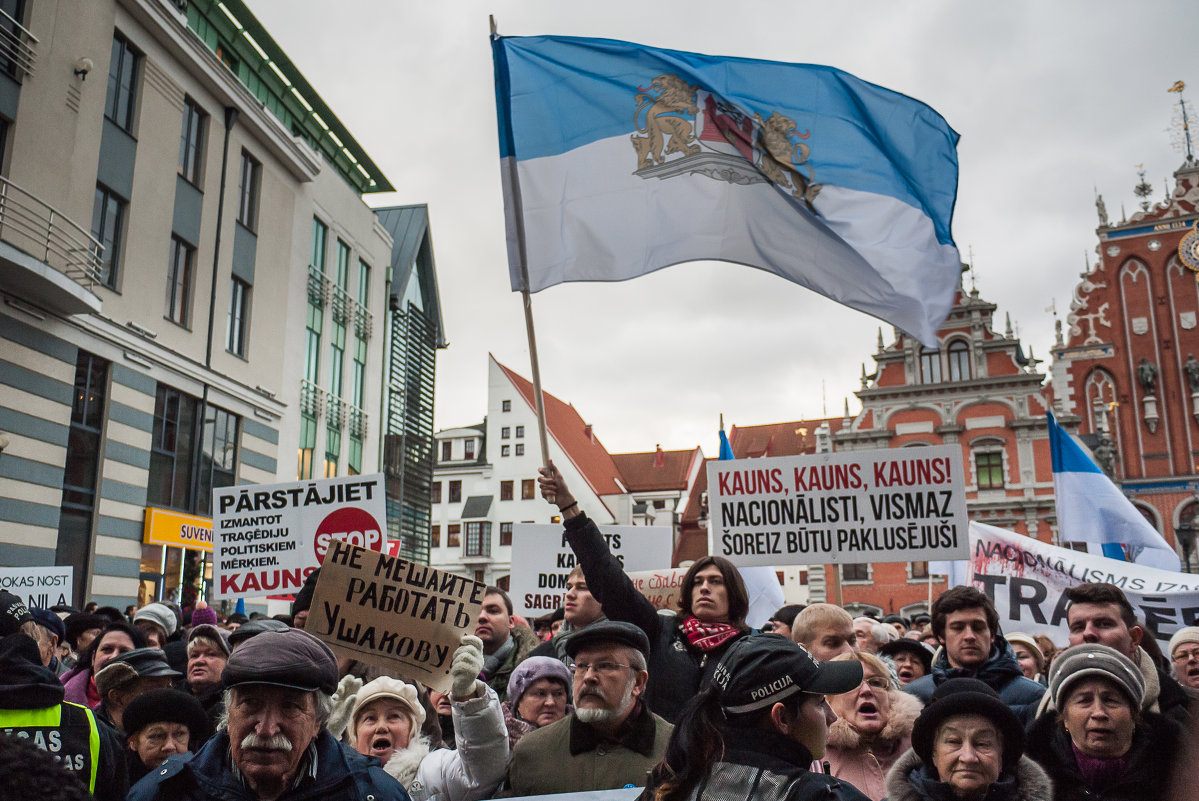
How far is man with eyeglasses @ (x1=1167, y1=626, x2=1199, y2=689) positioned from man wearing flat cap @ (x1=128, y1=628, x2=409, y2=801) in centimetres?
463

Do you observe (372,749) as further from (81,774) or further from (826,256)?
(826,256)

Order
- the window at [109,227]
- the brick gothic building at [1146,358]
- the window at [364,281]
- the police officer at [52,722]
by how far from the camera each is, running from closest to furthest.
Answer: the police officer at [52,722] → the window at [109,227] → the window at [364,281] → the brick gothic building at [1146,358]

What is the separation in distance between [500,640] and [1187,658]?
12.8ft

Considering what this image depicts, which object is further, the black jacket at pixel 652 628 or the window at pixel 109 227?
the window at pixel 109 227

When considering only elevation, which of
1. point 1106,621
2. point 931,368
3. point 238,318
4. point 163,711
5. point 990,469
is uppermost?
point 931,368

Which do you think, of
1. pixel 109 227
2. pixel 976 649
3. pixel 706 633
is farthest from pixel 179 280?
pixel 976 649

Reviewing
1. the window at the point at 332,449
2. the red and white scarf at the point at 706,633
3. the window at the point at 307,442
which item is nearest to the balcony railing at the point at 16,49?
the window at the point at 307,442

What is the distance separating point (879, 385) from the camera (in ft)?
145

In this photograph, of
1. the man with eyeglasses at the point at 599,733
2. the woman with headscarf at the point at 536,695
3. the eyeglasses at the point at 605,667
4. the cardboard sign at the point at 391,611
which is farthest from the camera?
the cardboard sign at the point at 391,611

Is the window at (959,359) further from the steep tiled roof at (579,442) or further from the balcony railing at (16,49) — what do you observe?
the balcony railing at (16,49)

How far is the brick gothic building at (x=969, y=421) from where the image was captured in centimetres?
4106

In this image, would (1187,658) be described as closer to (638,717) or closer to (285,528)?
(638,717)

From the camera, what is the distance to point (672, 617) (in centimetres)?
468

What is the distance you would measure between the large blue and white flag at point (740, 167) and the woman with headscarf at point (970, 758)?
3.19 meters
